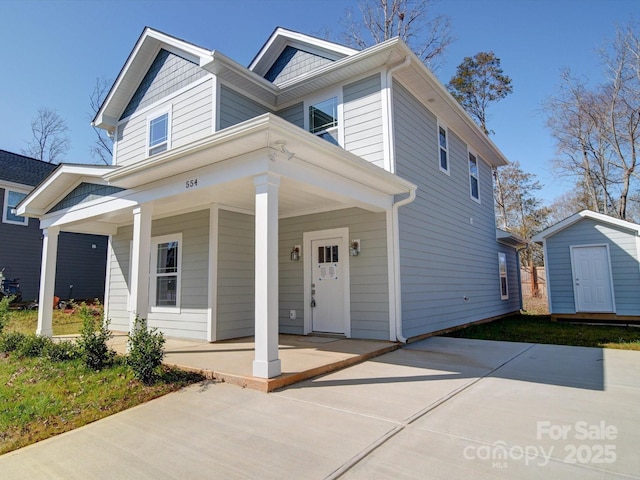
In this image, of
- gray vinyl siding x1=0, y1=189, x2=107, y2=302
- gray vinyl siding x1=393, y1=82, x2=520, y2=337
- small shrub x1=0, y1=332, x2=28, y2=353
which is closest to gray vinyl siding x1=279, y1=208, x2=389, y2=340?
gray vinyl siding x1=393, y1=82, x2=520, y2=337

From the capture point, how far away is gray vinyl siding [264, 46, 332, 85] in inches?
334

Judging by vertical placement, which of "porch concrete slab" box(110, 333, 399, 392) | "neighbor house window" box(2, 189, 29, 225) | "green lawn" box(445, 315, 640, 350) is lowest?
"green lawn" box(445, 315, 640, 350)

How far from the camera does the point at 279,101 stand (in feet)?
28.1

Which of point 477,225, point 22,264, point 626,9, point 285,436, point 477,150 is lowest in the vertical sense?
point 285,436

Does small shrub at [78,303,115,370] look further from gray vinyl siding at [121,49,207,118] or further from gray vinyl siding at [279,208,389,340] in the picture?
gray vinyl siding at [121,49,207,118]

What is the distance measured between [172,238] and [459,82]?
17.9 m

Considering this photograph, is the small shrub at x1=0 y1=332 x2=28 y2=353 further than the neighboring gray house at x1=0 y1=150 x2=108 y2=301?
No

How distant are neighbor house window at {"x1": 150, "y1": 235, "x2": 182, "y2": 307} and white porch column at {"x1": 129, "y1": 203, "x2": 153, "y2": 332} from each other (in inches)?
72.8

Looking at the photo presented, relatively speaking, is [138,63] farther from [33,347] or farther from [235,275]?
[33,347]

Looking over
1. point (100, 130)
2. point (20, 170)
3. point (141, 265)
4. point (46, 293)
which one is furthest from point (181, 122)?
point (100, 130)

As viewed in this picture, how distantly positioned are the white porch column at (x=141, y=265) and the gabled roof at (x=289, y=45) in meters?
4.91

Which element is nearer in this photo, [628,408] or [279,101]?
[628,408]

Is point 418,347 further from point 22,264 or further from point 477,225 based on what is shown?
point 22,264

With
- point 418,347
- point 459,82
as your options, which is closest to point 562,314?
point 418,347
